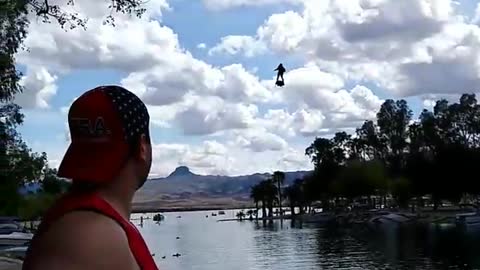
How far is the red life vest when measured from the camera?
2412mm

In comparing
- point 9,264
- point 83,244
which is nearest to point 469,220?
point 9,264

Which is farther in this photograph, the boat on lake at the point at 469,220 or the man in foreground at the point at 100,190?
the boat on lake at the point at 469,220

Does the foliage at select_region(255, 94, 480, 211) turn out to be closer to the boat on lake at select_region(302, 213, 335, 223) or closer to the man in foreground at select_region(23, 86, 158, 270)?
the boat on lake at select_region(302, 213, 335, 223)

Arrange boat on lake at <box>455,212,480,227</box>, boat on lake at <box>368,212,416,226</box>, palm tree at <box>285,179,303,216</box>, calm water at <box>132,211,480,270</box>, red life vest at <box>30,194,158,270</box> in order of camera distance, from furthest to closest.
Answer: palm tree at <box>285,179,303,216</box>, boat on lake at <box>368,212,416,226</box>, boat on lake at <box>455,212,480,227</box>, calm water at <box>132,211,480,270</box>, red life vest at <box>30,194,158,270</box>

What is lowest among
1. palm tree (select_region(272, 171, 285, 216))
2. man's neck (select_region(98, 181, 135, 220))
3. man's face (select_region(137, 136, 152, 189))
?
man's neck (select_region(98, 181, 135, 220))

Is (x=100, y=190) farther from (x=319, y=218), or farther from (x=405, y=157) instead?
(x=319, y=218)

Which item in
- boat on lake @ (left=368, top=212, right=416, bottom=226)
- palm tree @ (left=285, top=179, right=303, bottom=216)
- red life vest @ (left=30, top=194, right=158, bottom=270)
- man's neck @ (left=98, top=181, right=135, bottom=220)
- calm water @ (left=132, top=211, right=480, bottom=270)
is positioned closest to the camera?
red life vest @ (left=30, top=194, right=158, bottom=270)

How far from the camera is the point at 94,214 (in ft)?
7.88

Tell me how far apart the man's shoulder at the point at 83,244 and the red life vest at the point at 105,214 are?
0.08ft

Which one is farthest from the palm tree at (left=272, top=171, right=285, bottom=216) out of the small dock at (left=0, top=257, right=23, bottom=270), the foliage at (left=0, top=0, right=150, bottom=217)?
the small dock at (left=0, top=257, right=23, bottom=270)

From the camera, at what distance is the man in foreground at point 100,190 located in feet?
7.58

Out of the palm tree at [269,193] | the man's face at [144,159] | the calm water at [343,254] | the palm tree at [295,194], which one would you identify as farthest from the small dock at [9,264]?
the palm tree at [269,193]

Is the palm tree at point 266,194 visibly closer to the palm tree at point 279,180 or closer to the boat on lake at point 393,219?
the palm tree at point 279,180

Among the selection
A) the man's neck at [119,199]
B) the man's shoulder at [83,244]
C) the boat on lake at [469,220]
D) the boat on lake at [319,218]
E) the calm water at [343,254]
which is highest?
the boat on lake at [319,218]
